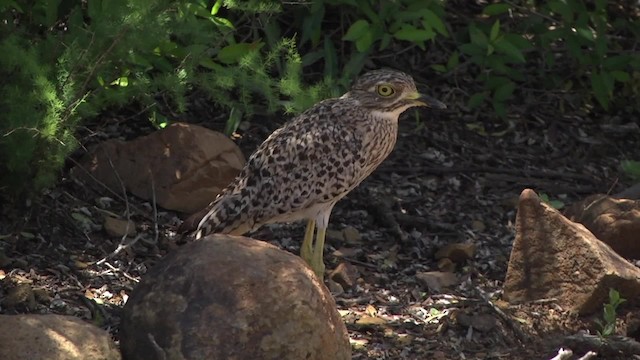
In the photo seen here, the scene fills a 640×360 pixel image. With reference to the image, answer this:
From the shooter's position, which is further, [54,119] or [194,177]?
[194,177]

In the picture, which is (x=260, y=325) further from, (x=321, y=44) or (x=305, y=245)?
(x=321, y=44)

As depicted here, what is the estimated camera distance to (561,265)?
6.07 metres

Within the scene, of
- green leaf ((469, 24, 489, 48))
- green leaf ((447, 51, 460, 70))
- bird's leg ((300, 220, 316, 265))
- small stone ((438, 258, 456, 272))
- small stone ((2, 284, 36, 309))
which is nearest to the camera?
small stone ((2, 284, 36, 309))

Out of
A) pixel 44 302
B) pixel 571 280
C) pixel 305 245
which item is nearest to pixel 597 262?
pixel 571 280

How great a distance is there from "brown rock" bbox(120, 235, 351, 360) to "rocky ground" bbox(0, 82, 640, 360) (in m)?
0.92

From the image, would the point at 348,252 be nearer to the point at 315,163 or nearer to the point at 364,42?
the point at 315,163

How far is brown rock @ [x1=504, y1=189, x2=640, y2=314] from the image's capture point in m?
5.96

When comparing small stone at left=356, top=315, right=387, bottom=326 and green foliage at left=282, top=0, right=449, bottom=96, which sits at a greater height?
green foliage at left=282, top=0, right=449, bottom=96

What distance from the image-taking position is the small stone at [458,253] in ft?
22.7

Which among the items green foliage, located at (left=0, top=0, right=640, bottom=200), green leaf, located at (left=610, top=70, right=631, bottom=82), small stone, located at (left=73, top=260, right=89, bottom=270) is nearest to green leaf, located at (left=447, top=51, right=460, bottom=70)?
green foliage, located at (left=0, top=0, right=640, bottom=200)

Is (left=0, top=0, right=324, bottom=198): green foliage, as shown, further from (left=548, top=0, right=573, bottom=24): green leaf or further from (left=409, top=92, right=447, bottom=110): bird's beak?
(left=548, top=0, right=573, bottom=24): green leaf

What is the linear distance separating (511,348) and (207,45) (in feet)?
7.23

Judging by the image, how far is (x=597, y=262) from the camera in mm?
5938

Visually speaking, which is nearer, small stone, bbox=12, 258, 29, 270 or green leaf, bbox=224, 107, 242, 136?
small stone, bbox=12, 258, 29, 270
